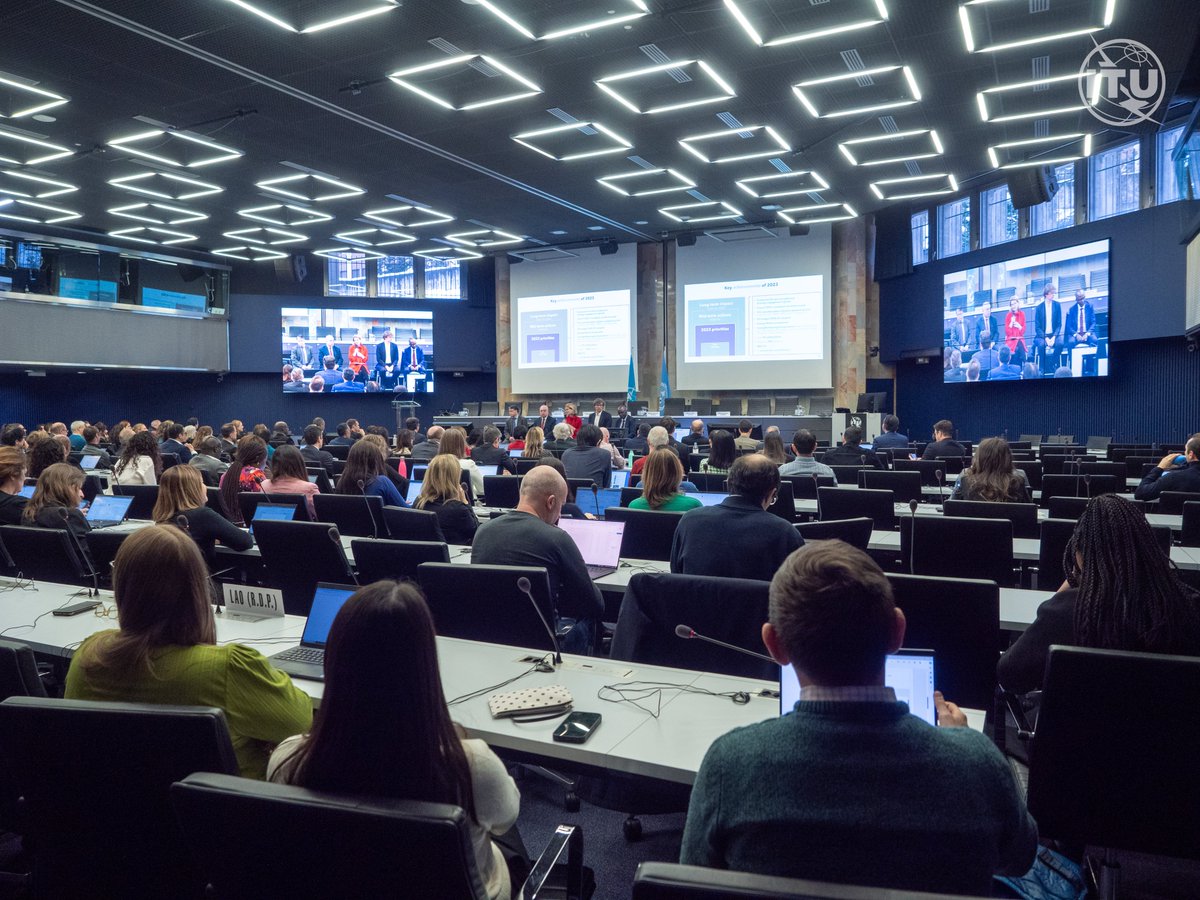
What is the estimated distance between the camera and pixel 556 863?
178 cm

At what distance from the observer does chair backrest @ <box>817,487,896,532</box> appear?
549 cm

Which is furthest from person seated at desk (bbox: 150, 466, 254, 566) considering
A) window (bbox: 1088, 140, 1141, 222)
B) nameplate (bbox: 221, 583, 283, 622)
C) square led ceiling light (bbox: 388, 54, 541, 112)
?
window (bbox: 1088, 140, 1141, 222)

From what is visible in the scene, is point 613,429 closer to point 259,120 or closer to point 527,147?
point 527,147

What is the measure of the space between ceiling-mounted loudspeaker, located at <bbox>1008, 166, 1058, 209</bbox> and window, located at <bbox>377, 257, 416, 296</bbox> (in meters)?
13.3

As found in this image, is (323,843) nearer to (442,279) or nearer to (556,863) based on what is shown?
(556,863)

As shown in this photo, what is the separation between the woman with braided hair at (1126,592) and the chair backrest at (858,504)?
3.22m

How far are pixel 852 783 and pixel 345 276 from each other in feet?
66.1

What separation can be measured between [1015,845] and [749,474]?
7.31ft

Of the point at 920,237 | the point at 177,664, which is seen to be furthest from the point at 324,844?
the point at 920,237

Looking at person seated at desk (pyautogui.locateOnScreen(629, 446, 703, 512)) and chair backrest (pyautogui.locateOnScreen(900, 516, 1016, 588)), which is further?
person seated at desk (pyautogui.locateOnScreen(629, 446, 703, 512))

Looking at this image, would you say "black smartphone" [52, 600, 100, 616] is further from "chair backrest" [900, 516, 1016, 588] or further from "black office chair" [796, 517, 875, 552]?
"chair backrest" [900, 516, 1016, 588]

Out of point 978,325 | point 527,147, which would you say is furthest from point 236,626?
point 978,325

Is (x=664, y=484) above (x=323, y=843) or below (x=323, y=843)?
above

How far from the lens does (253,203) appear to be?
43.8 ft
